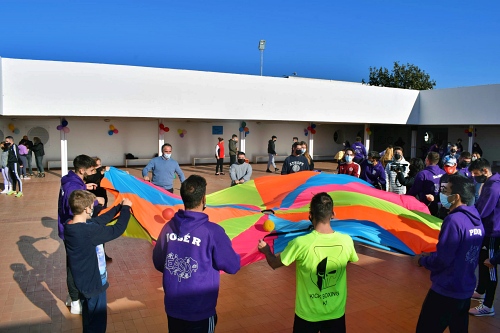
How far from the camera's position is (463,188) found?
331cm

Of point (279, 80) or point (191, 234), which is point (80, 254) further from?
point (279, 80)

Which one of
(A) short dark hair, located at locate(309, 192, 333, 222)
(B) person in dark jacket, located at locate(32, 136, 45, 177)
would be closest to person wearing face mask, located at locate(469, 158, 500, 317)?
(A) short dark hair, located at locate(309, 192, 333, 222)

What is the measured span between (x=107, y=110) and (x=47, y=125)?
4966mm

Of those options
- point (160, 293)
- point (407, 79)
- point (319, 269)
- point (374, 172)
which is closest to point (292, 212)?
point (160, 293)

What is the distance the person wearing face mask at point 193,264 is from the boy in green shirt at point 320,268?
41 centimetres

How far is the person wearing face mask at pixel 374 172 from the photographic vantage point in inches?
301

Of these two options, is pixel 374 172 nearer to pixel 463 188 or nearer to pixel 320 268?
pixel 463 188

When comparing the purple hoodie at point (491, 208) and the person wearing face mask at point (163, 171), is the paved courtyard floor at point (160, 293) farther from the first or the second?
the person wearing face mask at point (163, 171)

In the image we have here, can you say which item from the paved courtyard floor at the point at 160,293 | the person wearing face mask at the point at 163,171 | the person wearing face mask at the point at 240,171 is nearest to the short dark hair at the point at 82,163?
the paved courtyard floor at the point at 160,293

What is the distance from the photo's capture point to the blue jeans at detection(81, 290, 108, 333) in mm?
3479

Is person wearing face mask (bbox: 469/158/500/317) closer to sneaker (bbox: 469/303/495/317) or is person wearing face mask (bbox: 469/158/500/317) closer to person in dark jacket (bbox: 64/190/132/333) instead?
sneaker (bbox: 469/303/495/317)

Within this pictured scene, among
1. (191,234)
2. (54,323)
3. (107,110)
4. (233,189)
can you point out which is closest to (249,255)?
(191,234)

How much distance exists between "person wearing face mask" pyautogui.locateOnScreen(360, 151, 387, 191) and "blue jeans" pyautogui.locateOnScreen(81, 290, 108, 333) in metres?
5.63

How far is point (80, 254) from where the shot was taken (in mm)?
3314
